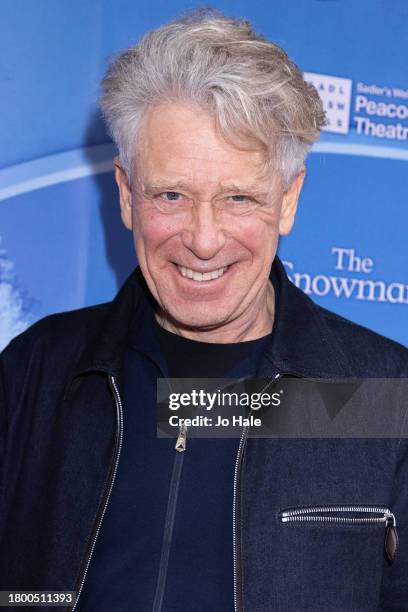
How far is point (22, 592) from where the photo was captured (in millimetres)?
1710

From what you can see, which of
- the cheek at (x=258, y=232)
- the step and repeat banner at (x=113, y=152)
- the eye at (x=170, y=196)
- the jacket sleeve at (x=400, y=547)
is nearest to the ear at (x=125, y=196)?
the eye at (x=170, y=196)

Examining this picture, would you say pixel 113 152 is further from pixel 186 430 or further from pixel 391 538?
pixel 391 538

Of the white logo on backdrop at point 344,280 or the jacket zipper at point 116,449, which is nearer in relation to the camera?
the jacket zipper at point 116,449

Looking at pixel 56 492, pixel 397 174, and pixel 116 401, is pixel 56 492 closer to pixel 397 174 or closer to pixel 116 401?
pixel 116 401

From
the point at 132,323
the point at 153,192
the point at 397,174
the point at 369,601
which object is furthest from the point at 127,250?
the point at 369,601

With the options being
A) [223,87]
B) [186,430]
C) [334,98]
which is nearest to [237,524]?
[186,430]

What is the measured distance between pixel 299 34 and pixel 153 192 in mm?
782

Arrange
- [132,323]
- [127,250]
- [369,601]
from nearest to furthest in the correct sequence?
[369,601], [132,323], [127,250]

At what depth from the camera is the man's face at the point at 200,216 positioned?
5.32 feet

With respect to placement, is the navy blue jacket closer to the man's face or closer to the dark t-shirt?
the dark t-shirt

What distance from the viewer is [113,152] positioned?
7.10ft

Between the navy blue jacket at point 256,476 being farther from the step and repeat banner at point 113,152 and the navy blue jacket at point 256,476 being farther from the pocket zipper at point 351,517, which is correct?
the step and repeat banner at point 113,152

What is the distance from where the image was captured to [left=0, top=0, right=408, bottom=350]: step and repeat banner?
2.11 metres

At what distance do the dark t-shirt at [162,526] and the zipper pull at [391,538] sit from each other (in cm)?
30
